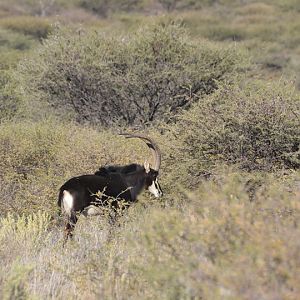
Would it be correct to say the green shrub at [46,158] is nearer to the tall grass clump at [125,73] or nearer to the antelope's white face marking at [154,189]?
the antelope's white face marking at [154,189]

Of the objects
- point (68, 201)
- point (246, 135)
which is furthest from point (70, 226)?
point (246, 135)

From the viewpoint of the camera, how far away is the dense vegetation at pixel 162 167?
3.83 meters

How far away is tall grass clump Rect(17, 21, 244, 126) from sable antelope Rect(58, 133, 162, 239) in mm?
7739

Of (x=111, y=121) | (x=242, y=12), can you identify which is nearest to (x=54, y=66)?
(x=111, y=121)

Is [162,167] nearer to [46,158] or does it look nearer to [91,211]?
[46,158]

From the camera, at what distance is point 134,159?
11242mm

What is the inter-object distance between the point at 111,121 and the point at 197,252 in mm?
13420

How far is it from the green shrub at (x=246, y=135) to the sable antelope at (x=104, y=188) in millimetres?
1129

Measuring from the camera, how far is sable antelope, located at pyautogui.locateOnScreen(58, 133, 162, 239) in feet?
26.2

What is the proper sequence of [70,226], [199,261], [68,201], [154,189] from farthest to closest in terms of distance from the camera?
[154,189]
[68,201]
[70,226]
[199,261]

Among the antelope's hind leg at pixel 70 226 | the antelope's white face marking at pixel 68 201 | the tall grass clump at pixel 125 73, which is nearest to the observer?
the antelope's hind leg at pixel 70 226

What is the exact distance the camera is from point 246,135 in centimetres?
1030

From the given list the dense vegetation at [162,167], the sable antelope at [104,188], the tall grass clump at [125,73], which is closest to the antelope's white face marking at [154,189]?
the sable antelope at [104,188]

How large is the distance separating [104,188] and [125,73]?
1031 centimetres
